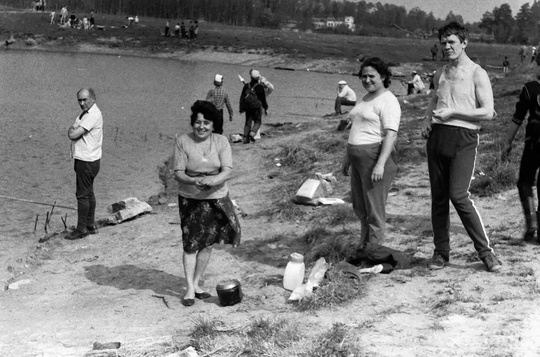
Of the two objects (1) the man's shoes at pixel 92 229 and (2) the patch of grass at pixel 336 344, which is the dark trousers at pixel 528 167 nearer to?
(2) the patch of grass at pixel 336 344

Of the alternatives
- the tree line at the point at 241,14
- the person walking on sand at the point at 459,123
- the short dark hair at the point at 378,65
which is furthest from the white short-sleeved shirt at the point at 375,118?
the tree line at the point at 241,14

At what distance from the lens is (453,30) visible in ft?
19.7

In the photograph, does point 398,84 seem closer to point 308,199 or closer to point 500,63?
point 500,63

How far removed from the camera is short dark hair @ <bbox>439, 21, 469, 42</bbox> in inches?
236

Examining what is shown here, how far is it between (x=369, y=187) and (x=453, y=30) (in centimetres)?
145

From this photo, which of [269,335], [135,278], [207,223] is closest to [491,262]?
[269,335]

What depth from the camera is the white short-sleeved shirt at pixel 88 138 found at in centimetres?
897

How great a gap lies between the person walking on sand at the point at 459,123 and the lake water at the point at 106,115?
5775 millimetres

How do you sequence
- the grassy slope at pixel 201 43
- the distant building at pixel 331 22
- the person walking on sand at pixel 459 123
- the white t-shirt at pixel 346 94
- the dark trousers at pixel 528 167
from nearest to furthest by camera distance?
the person walking on sand at pixel 459 123
the dark trousers at pixel 528 167
the white t-shirt at pixel 346 94
the grassy slope at pixel 201 43
the distant building at pixel 331 22

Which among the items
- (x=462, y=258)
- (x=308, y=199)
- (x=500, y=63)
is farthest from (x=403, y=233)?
(x=500, y=63)

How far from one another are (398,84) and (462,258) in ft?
118

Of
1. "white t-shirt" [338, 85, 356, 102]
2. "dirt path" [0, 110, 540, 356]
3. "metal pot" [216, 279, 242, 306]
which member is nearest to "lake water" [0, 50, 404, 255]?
"white t-shirt" [338, 85, 356, 102]

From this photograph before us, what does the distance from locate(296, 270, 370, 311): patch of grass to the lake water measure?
5029 millimetres

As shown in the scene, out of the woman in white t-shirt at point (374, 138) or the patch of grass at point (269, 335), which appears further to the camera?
the woman in white t-shirt at point (374, 138)
